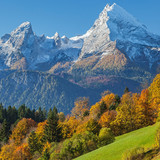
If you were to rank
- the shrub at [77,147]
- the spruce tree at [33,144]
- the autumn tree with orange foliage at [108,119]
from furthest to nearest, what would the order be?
the autumn tree with orange foliage at [108,119] → the spruce tree at [33,144] → the shrub at [77,147]

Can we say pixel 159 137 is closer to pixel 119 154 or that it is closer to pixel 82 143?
pixel 119 154

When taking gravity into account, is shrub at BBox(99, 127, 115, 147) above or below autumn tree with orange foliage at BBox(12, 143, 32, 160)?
below

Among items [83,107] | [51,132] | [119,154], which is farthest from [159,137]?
[83,107]

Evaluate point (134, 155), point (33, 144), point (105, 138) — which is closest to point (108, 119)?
point (105, 138)

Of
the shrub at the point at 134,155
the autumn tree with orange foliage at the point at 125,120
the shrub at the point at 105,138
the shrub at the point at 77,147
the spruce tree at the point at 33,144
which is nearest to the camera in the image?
the shrub at the point at 134,155

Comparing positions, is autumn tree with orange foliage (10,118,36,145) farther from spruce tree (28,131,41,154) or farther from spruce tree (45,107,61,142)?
spruce tree (45,107,61,142)

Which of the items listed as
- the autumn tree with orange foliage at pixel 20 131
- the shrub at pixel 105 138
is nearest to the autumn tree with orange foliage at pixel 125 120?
the shrub at pixel 105 138

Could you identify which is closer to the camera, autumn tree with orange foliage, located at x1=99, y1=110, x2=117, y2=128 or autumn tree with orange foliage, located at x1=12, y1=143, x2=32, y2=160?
autumn tree with orange foliage, located at x1=12, y1=143, x2=32, y2=160

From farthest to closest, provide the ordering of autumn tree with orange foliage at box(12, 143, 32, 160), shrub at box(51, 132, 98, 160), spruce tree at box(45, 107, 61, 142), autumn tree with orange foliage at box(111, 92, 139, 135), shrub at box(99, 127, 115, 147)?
spruce tree at box(45, 107, 61, 142) → autumn tree with orange foliage at box(12, 143, 32, 160) → autumn tree with orange foliage at box(111, 92, 139, 135) → shrub at box(99, 127, 115, 147) → shrub at box(51, 132, 98, 160)

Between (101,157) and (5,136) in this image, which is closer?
(101,157)

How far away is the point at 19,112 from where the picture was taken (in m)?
134

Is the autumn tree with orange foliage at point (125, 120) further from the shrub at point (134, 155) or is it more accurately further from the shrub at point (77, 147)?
the shrub at point (134, 155)

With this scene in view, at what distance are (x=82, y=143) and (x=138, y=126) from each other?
81.0 ft

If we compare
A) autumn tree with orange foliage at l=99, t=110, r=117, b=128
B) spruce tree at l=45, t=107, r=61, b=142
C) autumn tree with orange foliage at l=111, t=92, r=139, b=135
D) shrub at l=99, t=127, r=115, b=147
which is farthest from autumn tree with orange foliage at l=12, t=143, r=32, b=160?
shrub at l=99, t=127, r=115, b=147
